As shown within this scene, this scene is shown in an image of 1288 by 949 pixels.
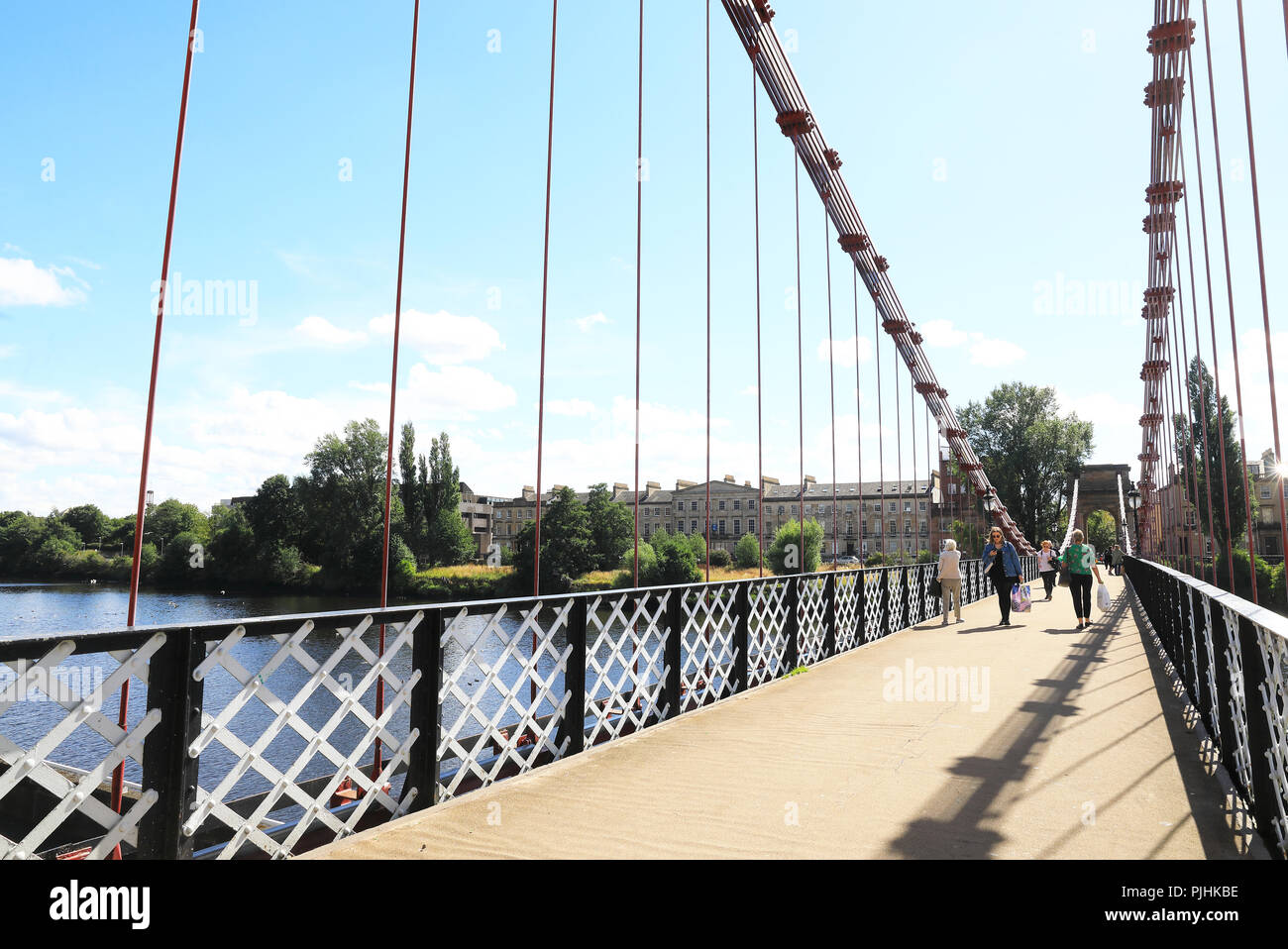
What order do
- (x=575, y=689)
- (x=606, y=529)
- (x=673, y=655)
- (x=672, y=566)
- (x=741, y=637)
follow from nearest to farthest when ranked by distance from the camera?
(x=575, y=689), (x=673, y=655), (x=741, y=637), (x=672, y=566), (x=606, y=529)

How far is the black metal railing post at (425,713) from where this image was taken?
3.62m

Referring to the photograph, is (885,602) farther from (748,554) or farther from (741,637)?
(748,554)

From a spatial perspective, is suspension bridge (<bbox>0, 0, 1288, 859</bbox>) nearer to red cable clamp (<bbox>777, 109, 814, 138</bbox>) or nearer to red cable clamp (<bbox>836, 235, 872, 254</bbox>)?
red cable clamp (<bbox>777, 109, 814, 138</bbox>)

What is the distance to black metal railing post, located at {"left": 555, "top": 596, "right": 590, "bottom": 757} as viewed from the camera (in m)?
4.64

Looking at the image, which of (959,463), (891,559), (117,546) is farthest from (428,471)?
(959,463)

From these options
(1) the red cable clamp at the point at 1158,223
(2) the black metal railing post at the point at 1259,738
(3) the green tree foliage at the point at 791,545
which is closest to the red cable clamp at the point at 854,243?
(1) the red cable clamp at the point at 1158,223

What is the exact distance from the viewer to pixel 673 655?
18.7 ft

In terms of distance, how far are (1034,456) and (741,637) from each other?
56.7 metres

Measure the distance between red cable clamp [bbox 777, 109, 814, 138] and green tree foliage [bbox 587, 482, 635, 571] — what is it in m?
40.4

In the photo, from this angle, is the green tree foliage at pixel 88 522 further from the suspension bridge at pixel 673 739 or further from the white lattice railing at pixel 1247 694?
the white lattice railing at pixel 1247 694

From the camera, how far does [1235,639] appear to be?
369 centimetres

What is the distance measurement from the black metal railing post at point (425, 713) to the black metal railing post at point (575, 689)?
107cm

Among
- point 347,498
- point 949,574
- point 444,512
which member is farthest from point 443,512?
point 949,574
